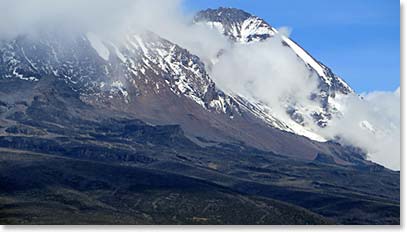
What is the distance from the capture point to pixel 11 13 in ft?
579

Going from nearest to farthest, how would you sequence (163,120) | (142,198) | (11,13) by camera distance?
(142,198) < (11,13) < (163,120)

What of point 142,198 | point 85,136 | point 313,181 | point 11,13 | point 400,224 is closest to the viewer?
point 400,224

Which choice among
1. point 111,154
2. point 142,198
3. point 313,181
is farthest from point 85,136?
point 142,198

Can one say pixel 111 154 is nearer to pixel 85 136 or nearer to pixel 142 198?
pixel 85 136

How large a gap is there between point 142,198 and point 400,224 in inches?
2573

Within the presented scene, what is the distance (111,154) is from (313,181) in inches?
1448

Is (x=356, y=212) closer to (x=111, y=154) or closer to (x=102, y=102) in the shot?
(x=111, y=154)

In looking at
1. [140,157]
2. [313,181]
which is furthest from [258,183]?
[140,157]

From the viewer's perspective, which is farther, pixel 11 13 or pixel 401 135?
pixel 11 13

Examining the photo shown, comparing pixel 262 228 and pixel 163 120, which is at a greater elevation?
pixel 163 120

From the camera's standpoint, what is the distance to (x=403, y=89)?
21.2 metres

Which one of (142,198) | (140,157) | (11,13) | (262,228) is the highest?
(11,13)

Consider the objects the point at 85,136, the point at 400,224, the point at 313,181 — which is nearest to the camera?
the point at 400,224

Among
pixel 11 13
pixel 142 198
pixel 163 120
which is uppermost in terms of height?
pixel 11 13
